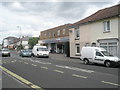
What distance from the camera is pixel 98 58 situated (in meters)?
16.0

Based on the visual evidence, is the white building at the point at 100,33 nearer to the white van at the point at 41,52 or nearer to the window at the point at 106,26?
the window at the point at 106,26

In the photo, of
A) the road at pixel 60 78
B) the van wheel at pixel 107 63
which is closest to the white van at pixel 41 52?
the van wheel at pixel 107 63

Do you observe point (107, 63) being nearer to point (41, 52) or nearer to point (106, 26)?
point (106, 26)

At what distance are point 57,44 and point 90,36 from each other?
23.1 m

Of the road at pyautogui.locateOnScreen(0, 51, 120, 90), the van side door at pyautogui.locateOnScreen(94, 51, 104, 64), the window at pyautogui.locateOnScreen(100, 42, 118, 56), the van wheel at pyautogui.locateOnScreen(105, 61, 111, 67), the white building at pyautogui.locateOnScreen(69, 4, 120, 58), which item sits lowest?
the road at pyautogui.locateOnScreen(0, 51, 120, 90)

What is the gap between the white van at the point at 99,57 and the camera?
14.7 m

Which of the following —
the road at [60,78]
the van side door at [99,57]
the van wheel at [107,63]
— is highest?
the van side door at [99,57]

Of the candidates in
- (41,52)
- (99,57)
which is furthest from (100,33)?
(41,52)

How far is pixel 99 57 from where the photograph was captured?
52.3 feet

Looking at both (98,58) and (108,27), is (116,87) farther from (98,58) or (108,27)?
(108,27)

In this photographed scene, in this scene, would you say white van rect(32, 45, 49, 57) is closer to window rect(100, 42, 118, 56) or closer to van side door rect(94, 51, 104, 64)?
window rect(100, 42, 118, 56)

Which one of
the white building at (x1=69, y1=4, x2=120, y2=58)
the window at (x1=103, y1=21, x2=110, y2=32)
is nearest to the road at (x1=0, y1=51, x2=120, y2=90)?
the white building at (x1=69, y1=4, x2=120, y2=58)

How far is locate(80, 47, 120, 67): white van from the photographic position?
14.7 metres

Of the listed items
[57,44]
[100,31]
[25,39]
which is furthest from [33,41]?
[100,31]
